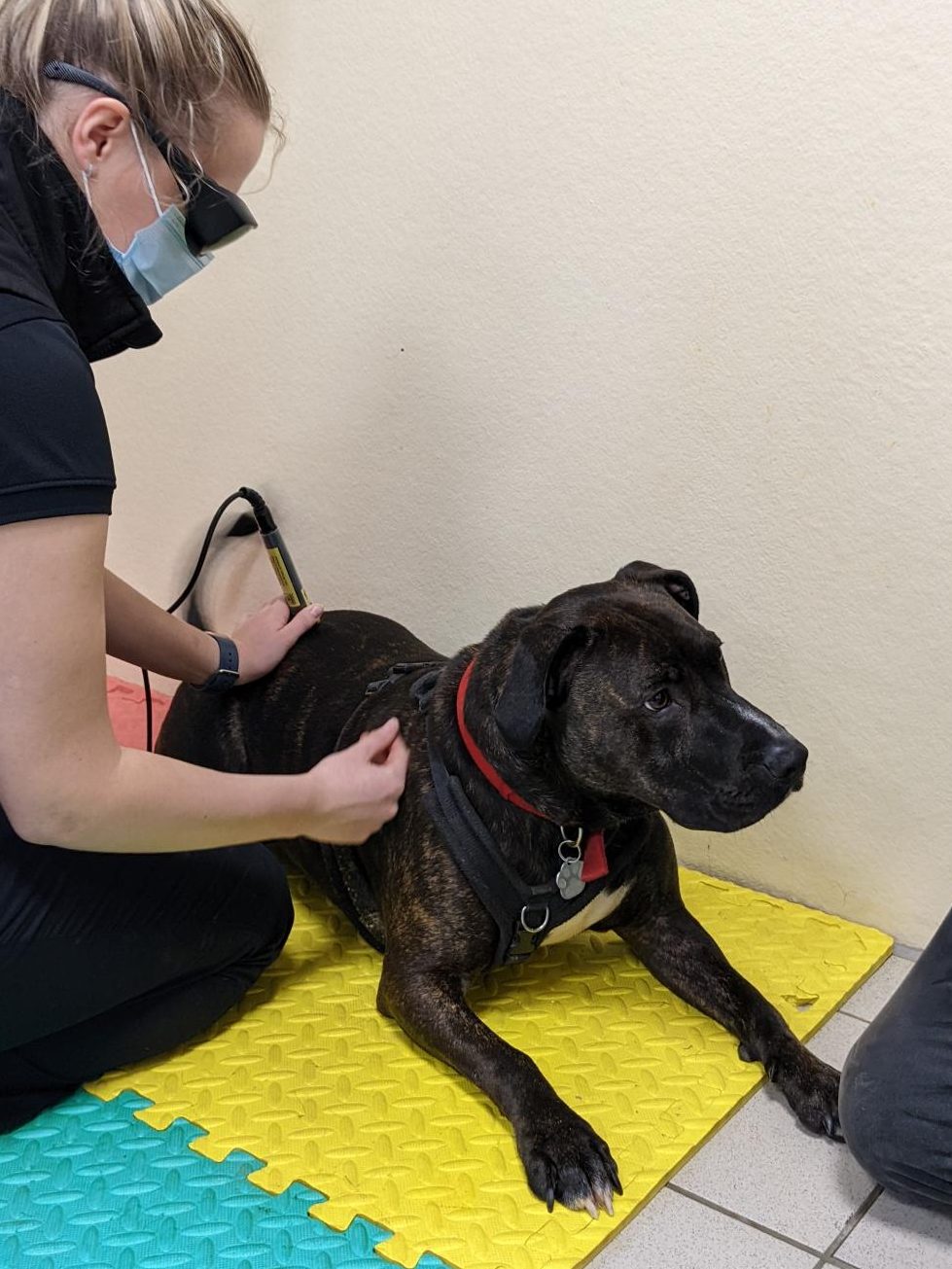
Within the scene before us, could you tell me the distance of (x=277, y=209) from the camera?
2973mm

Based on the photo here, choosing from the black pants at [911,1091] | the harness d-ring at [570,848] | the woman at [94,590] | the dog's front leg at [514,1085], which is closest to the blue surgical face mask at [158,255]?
the woman at [94,590]

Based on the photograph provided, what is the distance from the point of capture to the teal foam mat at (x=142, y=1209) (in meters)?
1.66

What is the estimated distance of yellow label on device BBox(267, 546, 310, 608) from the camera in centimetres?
294

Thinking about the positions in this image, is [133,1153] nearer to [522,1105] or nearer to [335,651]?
[522,1105]

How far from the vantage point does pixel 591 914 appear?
215 cm

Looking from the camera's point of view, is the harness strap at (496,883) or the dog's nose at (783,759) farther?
the harness strap at (496,883)

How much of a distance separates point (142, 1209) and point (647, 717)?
100 centimetres

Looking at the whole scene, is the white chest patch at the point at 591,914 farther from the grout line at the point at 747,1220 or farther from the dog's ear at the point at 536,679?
the grout line at the point at 747,1220

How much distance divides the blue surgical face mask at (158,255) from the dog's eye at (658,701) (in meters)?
0.94

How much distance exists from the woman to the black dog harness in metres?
0.09

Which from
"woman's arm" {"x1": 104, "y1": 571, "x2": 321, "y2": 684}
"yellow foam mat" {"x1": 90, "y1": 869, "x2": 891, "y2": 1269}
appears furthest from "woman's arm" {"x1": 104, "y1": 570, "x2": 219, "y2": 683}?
"yellow foam mat" {"x1": 90, "y1": 869, "x2": 891, "y2": 1269}

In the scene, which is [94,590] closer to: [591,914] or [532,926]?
[532,926]

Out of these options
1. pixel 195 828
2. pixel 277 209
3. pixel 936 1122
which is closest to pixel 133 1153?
pixel 195 828

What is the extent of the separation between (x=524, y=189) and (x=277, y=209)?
0.70m
